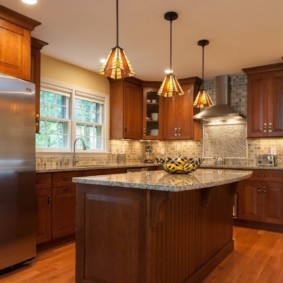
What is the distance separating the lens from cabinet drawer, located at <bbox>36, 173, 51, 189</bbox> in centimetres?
325

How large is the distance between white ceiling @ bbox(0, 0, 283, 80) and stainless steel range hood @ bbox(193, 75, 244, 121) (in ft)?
1.96

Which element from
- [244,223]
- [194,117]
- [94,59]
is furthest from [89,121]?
[244,223]

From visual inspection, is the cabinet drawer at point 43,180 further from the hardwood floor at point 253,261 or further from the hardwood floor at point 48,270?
the hardwood floor at point 253,261

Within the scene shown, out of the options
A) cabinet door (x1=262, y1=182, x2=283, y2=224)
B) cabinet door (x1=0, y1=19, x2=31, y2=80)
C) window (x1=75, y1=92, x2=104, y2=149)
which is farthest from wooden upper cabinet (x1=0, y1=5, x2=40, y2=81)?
cabinet door (x1=262, y1=182, x2=283, y2=224)

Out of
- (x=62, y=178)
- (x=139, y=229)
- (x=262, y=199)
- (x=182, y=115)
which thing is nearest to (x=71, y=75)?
(x=62, y=178)

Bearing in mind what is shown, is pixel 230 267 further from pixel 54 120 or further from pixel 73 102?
pixel 73 102

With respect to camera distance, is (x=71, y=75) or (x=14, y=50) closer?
(x=14, y=50)

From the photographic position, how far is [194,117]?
5164 mm

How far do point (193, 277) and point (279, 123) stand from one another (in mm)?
2997

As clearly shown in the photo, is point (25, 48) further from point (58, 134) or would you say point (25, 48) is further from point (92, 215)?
point (92, 215)

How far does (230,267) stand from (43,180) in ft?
7.31

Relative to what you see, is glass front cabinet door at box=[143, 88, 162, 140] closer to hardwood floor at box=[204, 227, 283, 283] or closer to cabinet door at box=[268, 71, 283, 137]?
cabinet door at box=[268, 71, 283, 137]

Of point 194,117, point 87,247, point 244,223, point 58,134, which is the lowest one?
point 244,223

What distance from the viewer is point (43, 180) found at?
10.8 feet
